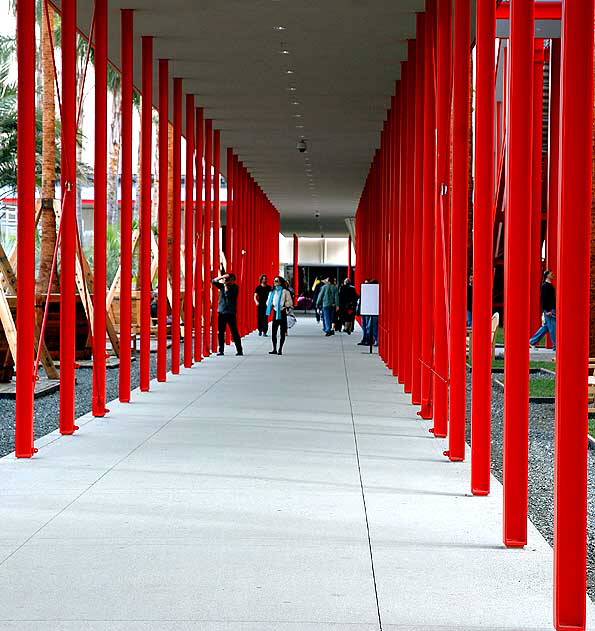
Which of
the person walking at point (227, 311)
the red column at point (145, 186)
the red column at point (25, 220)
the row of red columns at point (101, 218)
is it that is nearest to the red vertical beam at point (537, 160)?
the person walking at point (227, 311)

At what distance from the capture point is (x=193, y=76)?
60.2 ft

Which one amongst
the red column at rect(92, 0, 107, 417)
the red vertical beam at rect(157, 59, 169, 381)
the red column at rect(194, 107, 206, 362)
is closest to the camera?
the red column at rect(92, 0, 107, 417)

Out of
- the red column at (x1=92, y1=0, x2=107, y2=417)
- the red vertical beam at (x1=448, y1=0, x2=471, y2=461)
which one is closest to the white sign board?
the red column at (x1=92, y1=0, x2=107, y2=417)

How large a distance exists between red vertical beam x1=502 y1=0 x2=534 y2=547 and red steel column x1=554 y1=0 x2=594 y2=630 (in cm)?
129

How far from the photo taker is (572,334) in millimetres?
4699

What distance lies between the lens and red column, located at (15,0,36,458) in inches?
351

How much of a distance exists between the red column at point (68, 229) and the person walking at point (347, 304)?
23.0 meters

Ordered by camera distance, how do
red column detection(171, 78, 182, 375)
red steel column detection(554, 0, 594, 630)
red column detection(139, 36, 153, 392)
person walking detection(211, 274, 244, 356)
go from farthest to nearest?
person walking detection(211, 274, 244, 356) < red column detection(171, 78, 182, 375) < red column detection(139, 36, 153, 392) < red steel column detection(554, 0, 594, 630)

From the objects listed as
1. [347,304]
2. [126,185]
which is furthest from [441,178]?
[347,304]

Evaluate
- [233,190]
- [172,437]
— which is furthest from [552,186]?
[172,437]

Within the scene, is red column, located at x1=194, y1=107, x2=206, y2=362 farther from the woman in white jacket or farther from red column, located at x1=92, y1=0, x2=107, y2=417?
red column, located at x1=92, y1=0, x2=107, y2=417

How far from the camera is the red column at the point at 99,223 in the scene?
11.9 meters

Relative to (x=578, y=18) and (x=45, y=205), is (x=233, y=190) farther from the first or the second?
(x=578, y=18)

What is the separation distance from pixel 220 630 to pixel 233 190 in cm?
2471
